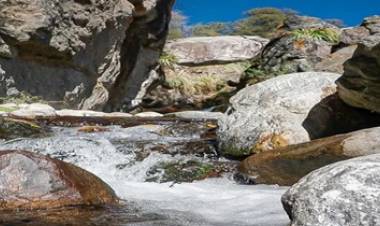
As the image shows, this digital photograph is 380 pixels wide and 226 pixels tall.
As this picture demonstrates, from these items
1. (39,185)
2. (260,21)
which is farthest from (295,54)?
(260,21)

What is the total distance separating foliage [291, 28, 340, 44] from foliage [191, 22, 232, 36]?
98.6 feet

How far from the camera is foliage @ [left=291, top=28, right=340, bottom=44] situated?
43.1 feet

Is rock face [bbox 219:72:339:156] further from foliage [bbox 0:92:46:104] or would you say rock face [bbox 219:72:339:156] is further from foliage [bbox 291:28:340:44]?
foliage [bbox 0:92:46:104]

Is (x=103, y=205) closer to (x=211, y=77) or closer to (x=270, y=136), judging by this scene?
(x=270, y=136)

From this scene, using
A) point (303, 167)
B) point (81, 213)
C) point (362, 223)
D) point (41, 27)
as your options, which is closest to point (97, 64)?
point (41, 27)

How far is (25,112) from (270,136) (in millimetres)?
5541

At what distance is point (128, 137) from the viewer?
7.65 meters

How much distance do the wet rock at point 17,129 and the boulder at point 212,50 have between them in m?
15.3

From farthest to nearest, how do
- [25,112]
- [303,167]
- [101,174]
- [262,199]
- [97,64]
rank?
[97,64] < [25,112] < [101,174] < [303,167] < [262,199]

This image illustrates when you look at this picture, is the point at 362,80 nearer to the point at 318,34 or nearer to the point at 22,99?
the point at 318,34

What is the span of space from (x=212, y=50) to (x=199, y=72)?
50.6 inches

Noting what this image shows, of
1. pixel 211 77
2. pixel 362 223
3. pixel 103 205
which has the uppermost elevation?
pixel 362 223

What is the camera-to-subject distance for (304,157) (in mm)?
5230

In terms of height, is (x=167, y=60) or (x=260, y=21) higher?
(x=260, y=21)
